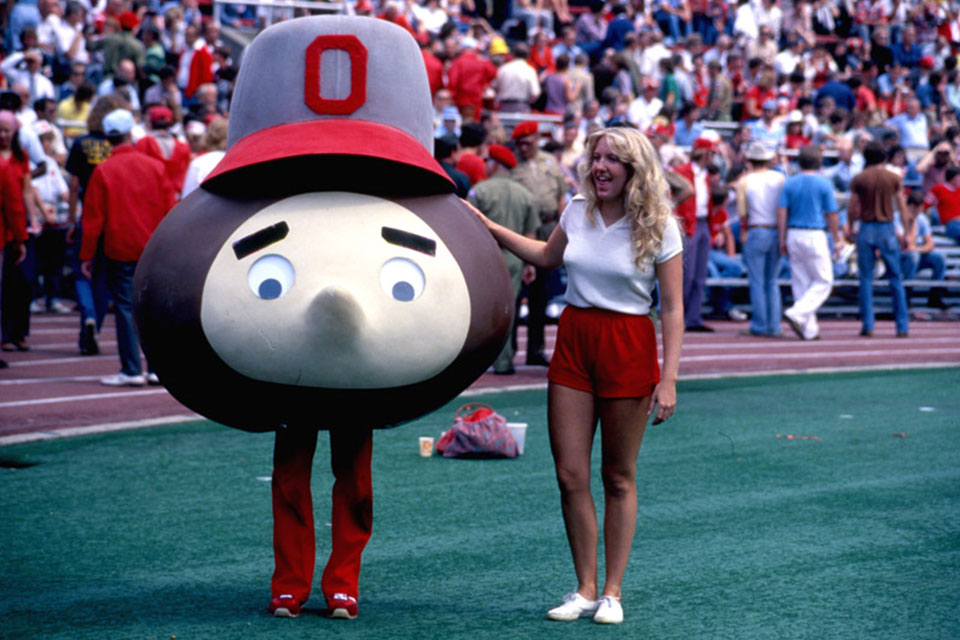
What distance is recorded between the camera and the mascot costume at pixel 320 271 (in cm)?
499

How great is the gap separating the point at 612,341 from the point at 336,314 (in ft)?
4.01

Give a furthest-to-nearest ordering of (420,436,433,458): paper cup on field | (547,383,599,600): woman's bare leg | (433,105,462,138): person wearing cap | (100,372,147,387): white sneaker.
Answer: (433,105,462,138): person wearing cap, (100,372,147,387): white sneaker, (420,436,433,458): paper cup on field, (547,383,599,600): woman's bare leg

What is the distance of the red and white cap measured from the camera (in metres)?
5.16

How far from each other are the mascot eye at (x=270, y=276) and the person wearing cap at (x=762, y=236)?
12.7 m

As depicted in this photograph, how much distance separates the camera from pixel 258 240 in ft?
16.6

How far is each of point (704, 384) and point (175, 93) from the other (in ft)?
27.6

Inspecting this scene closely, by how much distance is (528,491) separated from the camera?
8305 millimetres

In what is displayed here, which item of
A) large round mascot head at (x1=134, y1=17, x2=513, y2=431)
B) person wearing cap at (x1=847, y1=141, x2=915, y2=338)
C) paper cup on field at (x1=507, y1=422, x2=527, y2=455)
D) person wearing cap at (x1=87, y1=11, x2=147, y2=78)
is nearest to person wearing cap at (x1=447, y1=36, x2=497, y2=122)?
person wearing cap at (x1=87, y1=11, x2=147, y2=78)

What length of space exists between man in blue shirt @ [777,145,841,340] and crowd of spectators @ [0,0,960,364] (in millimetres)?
1357

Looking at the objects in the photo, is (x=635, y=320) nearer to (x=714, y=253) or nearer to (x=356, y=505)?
(x=356, y=505)

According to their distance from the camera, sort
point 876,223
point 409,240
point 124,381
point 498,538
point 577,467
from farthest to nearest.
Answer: point 876,223
point 124,381
point 498,538
point 577,467
point 409,240

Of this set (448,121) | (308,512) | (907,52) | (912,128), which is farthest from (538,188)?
(907,52)

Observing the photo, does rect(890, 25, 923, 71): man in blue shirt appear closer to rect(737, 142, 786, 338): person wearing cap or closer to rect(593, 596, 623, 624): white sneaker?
rect(737, 142, 786, 338): person wearing cap

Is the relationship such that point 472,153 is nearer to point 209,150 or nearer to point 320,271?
point 209,150
